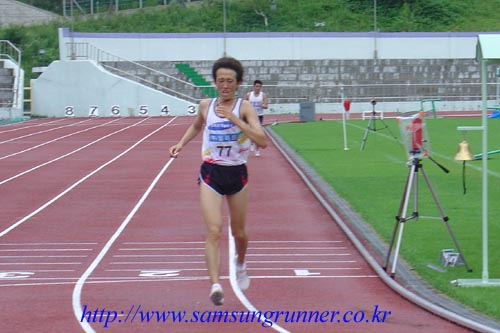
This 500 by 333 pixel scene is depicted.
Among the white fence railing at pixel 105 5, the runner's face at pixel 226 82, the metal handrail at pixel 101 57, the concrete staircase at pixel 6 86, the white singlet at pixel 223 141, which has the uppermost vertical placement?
the white fence railing at pixel 105 5

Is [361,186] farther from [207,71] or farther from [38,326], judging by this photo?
[207,71]

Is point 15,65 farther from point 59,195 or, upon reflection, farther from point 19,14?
point 59,195

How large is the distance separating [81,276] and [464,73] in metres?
49.8

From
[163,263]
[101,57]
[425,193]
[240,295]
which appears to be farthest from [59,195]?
[101,57]

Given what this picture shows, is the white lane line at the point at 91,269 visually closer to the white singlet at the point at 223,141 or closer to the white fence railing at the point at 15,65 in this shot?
the white singlet at the point at 223,141

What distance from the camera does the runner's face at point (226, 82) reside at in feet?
26.9

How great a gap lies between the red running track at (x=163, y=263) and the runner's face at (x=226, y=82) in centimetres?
181

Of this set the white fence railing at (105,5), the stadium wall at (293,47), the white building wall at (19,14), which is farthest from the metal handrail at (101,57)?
the white fence railing at (105,5)

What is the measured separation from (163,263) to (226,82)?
3119 millimetres

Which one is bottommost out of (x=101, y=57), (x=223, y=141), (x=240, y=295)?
(x=240, y=295)

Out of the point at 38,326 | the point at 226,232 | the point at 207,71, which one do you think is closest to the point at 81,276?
the point at 38,326

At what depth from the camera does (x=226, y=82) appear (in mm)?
8203

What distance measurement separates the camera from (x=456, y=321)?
7.67m

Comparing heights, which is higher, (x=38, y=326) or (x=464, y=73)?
(x=464, y=73)
